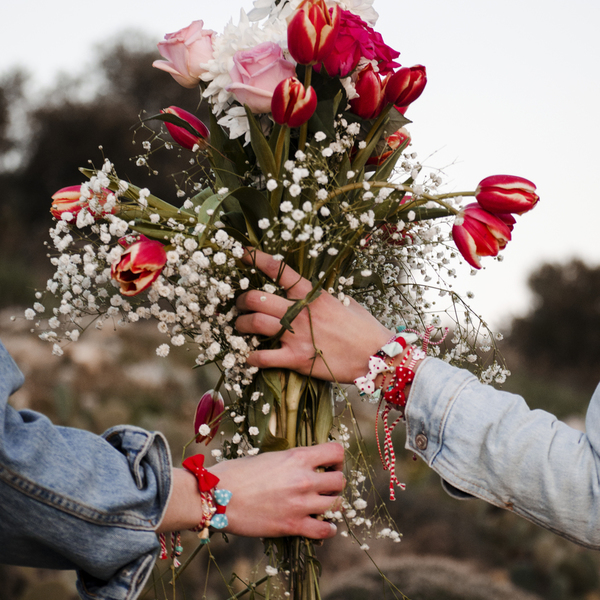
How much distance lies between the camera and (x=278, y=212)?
1.00 meters

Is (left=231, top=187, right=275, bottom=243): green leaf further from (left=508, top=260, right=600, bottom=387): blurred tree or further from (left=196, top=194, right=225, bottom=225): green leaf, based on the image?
(left=508, top=260, right=600, bottom=387): blurred tree

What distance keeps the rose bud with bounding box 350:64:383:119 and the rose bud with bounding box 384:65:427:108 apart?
0.02 m

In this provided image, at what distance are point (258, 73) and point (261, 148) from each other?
0.12 meters

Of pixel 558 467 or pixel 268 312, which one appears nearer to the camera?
pixel 558 467

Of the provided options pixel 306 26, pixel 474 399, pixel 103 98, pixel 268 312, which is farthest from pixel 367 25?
pixel 103 98

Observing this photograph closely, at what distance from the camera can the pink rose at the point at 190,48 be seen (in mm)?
1011

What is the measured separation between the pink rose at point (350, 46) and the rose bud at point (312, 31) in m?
0.05

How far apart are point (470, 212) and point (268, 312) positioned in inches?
15.6

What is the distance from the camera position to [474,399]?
37.6 inches

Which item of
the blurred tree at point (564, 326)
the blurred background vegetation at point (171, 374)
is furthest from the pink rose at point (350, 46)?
the blurred tree at point (564, 326)

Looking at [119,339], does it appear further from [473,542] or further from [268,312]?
[268,312]

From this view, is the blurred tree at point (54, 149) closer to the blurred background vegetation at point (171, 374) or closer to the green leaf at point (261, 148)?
the blurred background vegetation at point (171, 374)

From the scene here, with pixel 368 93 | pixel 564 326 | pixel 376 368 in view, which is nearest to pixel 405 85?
pixel 368 93

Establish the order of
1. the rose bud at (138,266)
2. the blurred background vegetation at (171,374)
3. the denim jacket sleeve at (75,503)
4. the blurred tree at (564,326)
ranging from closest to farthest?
the denim jacket sleeve at (75,503) < the rose bud at (138,266) < the blurred background vegetation at (171,374) < the blurred tree at (564,326)
